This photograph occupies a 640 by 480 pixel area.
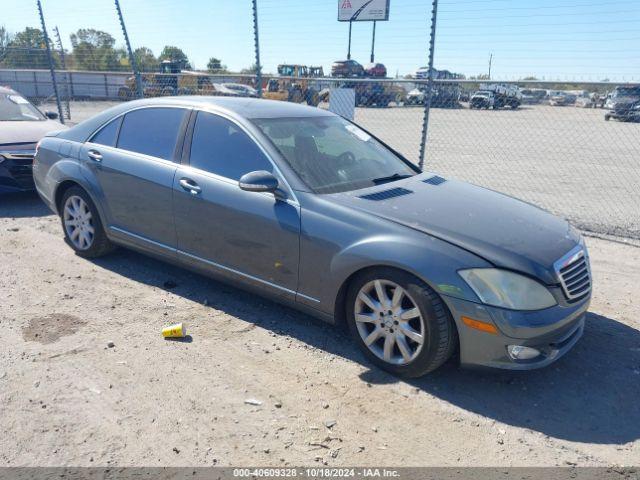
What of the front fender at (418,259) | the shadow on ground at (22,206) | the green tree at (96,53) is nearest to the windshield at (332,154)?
the front fender at (418,259)

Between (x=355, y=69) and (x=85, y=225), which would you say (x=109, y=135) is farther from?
(x=355, y=69)

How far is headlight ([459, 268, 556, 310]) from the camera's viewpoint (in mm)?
2955

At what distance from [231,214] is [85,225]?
2.05 m

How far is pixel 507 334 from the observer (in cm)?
295

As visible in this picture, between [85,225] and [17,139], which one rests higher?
[17,139]

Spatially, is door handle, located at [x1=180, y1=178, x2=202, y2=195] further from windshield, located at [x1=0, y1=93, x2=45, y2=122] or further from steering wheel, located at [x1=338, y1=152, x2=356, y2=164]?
windshield, located at [x1=0, y1=93, x2=45, y2=122]

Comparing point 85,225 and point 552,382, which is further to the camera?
point 85,225

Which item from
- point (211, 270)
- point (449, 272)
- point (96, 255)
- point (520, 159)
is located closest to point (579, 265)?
Result: point (449, 272)

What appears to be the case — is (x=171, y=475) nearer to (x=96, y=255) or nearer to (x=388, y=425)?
(x=388, y=425)

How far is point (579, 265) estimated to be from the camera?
134 inches

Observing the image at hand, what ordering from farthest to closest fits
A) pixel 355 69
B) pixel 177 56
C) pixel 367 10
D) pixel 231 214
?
pixel 367 10, pixel 355 69, pixel 177 56, pixel 231 214

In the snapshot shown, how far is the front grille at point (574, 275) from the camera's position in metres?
3.18

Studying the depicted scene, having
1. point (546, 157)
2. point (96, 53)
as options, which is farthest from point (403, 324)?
point (96, 53)

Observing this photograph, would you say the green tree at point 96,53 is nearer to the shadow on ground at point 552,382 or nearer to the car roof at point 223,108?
the car roof at point 223,108
